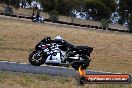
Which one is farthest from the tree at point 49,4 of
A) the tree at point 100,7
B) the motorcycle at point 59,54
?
the motorcycle at point 59,54

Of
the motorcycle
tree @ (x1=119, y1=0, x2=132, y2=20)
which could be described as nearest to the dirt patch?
the motorcycle

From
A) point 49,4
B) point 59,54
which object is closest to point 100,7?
point 49,4

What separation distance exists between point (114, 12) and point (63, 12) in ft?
59.4

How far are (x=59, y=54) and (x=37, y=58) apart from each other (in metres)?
1.44

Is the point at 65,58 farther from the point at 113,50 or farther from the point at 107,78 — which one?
the point at 113,50

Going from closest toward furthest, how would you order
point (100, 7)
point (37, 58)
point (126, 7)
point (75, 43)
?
point (37, 58) → point (75, 43) → point (100, 7) → point (126, 7)

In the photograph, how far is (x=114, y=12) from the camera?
115 metres

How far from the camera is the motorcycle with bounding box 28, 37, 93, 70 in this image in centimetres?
1983

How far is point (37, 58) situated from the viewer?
19.7 m

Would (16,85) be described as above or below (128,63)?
above

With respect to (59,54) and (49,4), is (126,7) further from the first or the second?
(59,54)

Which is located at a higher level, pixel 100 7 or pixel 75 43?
pixel 75 43

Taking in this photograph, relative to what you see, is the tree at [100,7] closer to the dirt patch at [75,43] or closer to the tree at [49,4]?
the tree at [49,4]

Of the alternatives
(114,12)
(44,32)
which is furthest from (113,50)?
(114,12)
